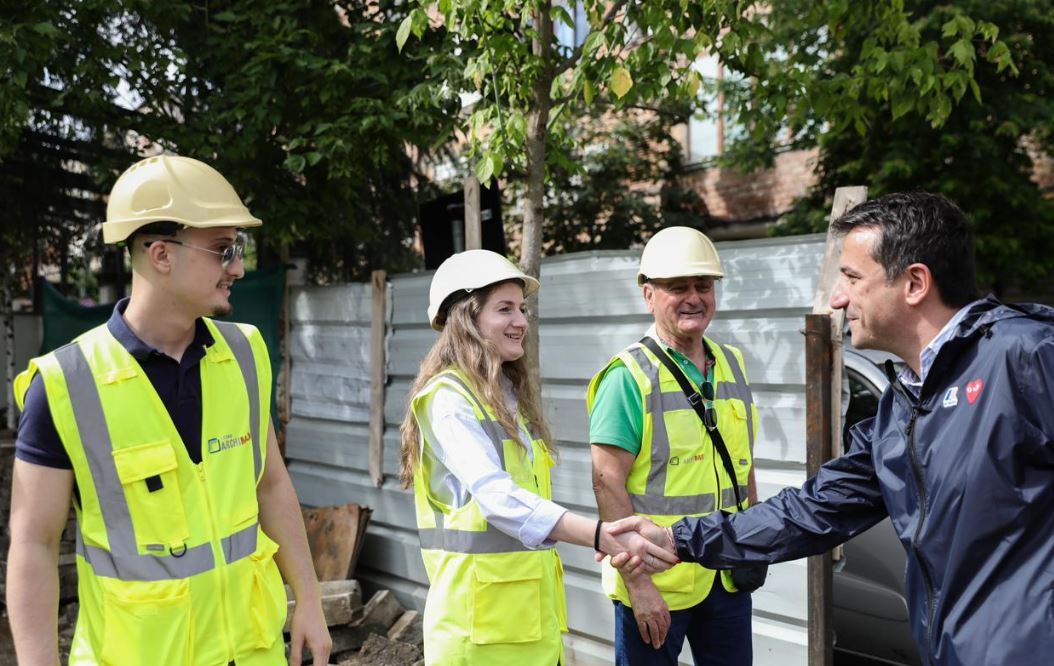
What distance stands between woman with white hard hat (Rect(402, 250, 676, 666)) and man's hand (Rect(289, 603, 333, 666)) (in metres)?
0.39

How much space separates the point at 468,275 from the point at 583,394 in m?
2.60

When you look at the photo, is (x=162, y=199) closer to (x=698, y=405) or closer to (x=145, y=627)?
(x=145, y=627)

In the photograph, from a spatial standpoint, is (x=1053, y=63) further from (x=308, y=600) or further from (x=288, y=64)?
(x=308, y=600)

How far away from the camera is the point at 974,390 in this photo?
86.5 inches

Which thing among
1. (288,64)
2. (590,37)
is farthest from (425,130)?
(590,37)

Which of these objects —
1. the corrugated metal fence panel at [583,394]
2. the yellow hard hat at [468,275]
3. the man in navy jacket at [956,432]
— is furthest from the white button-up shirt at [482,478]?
the corrugated metal fence panel at [583,394]

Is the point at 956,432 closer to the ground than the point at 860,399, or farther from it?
farther from it

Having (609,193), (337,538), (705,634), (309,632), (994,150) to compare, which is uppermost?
(994,150)

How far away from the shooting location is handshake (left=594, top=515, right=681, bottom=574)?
3.26 metres

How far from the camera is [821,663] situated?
4.45 metres

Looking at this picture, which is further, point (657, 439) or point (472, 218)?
point (472, 218)

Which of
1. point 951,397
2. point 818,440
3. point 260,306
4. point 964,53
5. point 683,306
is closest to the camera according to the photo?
point 951,397

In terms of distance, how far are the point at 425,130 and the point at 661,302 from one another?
161 inches

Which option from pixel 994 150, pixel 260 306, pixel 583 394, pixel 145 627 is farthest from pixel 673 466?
pixel 994 150
